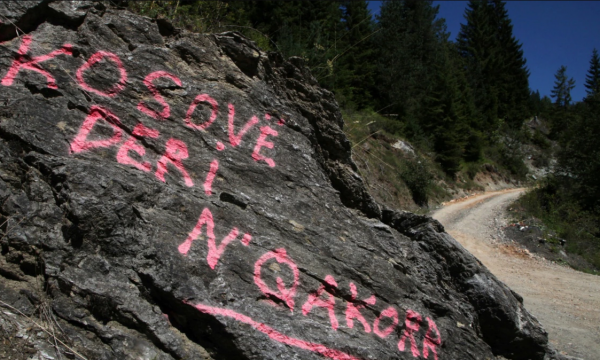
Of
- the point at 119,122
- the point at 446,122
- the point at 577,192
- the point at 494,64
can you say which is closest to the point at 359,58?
the point at 446,122

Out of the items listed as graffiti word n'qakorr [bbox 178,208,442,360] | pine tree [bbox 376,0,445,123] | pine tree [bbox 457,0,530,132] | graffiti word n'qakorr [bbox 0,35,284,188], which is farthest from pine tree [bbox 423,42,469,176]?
graffiti word n'qakorr [bbox 0,35,284,188]

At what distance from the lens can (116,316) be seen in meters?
2.57

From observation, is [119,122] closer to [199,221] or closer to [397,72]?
[199,221]

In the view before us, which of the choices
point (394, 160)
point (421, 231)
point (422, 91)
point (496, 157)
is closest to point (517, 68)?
point (496, 157)

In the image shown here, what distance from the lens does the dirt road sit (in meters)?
6.05

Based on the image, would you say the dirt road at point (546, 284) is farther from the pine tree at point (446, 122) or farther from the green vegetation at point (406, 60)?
the pine tree at point (446, 122)

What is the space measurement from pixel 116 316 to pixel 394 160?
2017cm

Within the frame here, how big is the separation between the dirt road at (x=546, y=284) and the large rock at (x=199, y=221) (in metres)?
2.16

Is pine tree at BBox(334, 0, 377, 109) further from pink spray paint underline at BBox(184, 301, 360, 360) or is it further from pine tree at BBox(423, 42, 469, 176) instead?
pink spray paint underline at BBox(184, 301, 360, 360)

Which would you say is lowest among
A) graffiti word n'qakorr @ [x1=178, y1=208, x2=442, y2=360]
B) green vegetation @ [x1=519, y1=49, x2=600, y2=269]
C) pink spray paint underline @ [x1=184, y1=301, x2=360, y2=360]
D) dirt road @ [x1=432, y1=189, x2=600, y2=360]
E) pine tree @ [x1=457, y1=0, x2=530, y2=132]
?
pink spray paint underline @ [x1=184, y1=301, x2=360, y2=360]

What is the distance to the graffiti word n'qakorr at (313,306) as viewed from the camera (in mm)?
2912

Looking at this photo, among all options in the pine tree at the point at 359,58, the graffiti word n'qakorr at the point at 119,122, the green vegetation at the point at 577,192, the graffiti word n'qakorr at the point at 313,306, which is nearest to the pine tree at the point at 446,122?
the pine tree at the point at 359,58

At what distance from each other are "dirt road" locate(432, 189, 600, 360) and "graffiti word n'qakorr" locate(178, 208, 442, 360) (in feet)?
10.0

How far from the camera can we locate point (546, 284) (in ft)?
29.9
